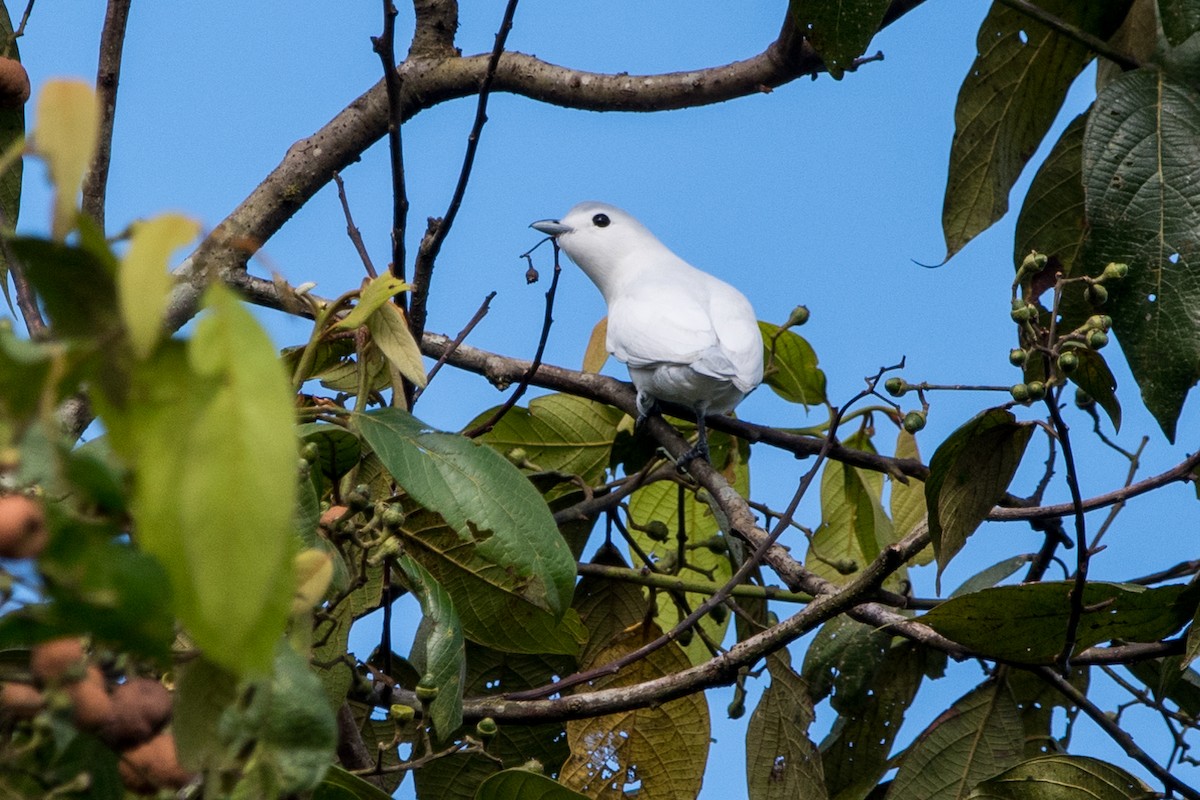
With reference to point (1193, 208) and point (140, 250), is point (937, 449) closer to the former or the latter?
point (1193, 208)

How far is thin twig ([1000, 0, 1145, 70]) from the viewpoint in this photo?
8.34 feet

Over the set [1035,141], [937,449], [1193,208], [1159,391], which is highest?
[1035,141]

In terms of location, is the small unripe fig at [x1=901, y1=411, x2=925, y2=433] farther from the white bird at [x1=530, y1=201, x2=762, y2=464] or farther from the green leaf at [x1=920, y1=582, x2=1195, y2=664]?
the white bird at [x1=530, y1=201, x2=762, y2=464]

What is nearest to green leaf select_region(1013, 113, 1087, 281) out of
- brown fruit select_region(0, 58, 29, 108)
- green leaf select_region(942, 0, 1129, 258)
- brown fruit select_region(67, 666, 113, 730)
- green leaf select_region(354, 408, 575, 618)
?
green leaf select_region(942, 0, 1129, 258)

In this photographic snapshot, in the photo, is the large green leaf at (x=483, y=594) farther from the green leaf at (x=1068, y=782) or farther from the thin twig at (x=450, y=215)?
the green leaf at (x=1068, y=782)

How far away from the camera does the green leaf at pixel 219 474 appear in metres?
0.51

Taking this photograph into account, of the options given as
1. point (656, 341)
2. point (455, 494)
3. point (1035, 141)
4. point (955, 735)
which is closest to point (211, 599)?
point (455, 494)

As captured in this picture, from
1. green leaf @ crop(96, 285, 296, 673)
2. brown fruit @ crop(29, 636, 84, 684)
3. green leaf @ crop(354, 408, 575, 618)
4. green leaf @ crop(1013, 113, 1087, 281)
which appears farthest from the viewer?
green leaf @ crop(1013, 113, 1087, 281)

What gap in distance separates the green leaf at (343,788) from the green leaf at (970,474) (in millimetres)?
881

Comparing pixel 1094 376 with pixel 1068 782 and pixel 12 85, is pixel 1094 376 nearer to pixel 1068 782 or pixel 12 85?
pixel 1068 782

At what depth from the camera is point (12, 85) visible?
2260mm

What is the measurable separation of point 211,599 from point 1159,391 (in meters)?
2.02

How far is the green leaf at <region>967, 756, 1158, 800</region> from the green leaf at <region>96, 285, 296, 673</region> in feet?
5.72

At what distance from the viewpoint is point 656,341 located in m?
3.54
